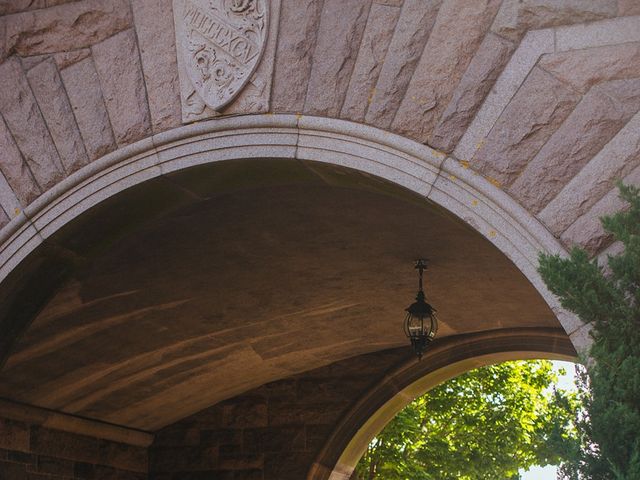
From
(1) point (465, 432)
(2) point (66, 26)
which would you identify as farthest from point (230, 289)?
(1) point (465, 432)

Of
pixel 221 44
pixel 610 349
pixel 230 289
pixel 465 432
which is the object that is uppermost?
pixel 465 432

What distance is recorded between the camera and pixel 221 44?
4750 mm

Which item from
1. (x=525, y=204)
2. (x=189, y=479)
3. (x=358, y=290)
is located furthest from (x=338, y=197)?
(x=189, y=479)

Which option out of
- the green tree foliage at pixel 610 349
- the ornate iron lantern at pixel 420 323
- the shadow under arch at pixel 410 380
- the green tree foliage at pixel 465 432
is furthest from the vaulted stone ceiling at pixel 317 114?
the green tree foliage at pixel 465 432

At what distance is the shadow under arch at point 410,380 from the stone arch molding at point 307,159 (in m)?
4.81

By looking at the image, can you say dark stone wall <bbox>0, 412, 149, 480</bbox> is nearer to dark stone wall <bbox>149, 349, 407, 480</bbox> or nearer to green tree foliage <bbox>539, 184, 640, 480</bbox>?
dark stone wall <bbox>149, 349, 407, 480</bbox>

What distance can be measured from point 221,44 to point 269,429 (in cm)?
552

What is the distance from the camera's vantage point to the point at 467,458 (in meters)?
13.7

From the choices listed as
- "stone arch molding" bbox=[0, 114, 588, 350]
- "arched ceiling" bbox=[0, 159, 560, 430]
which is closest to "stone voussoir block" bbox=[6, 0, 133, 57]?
"stone arch molding" bbox=[0, 114, 588, 350]

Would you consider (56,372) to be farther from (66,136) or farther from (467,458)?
(467,458)

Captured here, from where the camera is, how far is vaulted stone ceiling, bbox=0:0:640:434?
13.0ft

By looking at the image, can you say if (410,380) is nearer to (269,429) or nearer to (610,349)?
(269,429)

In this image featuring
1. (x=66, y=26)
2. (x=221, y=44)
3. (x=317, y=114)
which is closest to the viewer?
(x=317, y=114)

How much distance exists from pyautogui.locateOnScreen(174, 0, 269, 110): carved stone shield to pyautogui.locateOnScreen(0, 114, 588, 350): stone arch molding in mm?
155
